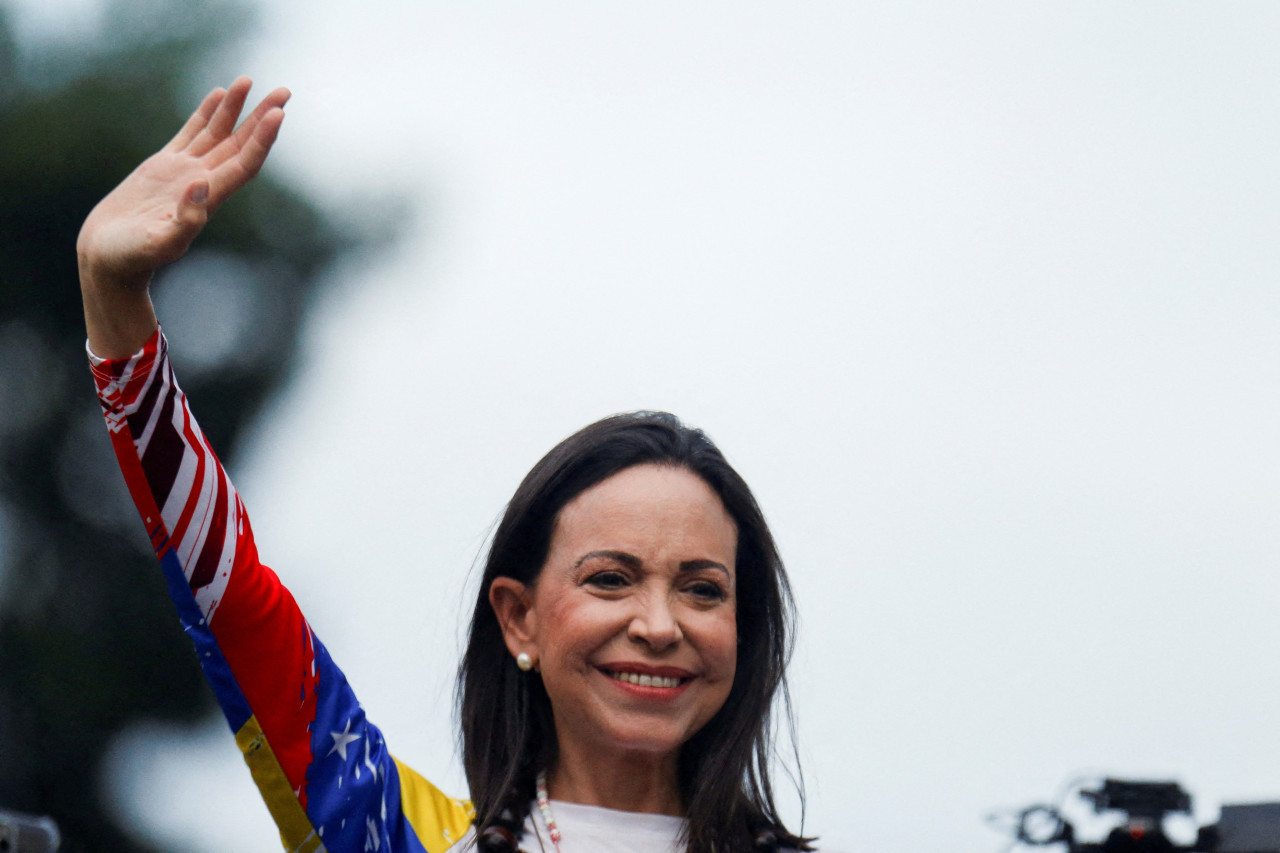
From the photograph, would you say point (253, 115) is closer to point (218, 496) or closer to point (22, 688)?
point (218, 496)

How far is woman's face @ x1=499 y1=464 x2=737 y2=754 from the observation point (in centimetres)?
273

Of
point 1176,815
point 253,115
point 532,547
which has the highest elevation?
point 253,115

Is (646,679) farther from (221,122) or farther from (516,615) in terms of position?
(221,122)

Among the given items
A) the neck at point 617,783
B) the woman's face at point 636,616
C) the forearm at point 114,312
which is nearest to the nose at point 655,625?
the woman's face at point 636,616

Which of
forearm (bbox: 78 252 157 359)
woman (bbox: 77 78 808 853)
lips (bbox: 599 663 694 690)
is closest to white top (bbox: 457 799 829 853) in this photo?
woman (bbox: 77 78 808 853)

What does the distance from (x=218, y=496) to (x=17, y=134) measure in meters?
6.79

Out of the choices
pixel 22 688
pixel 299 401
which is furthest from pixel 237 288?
pixel 22 688

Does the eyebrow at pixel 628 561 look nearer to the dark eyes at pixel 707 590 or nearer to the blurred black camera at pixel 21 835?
the dark eyes at pixel 707 590

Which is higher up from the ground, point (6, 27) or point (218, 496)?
point (6, 27)

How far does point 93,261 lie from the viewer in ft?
7.81

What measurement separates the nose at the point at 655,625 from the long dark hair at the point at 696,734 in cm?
25

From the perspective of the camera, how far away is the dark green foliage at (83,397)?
7492 mm

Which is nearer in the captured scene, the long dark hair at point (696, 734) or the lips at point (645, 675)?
the lips at point (645, 675)

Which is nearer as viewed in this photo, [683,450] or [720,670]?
[720,670]
